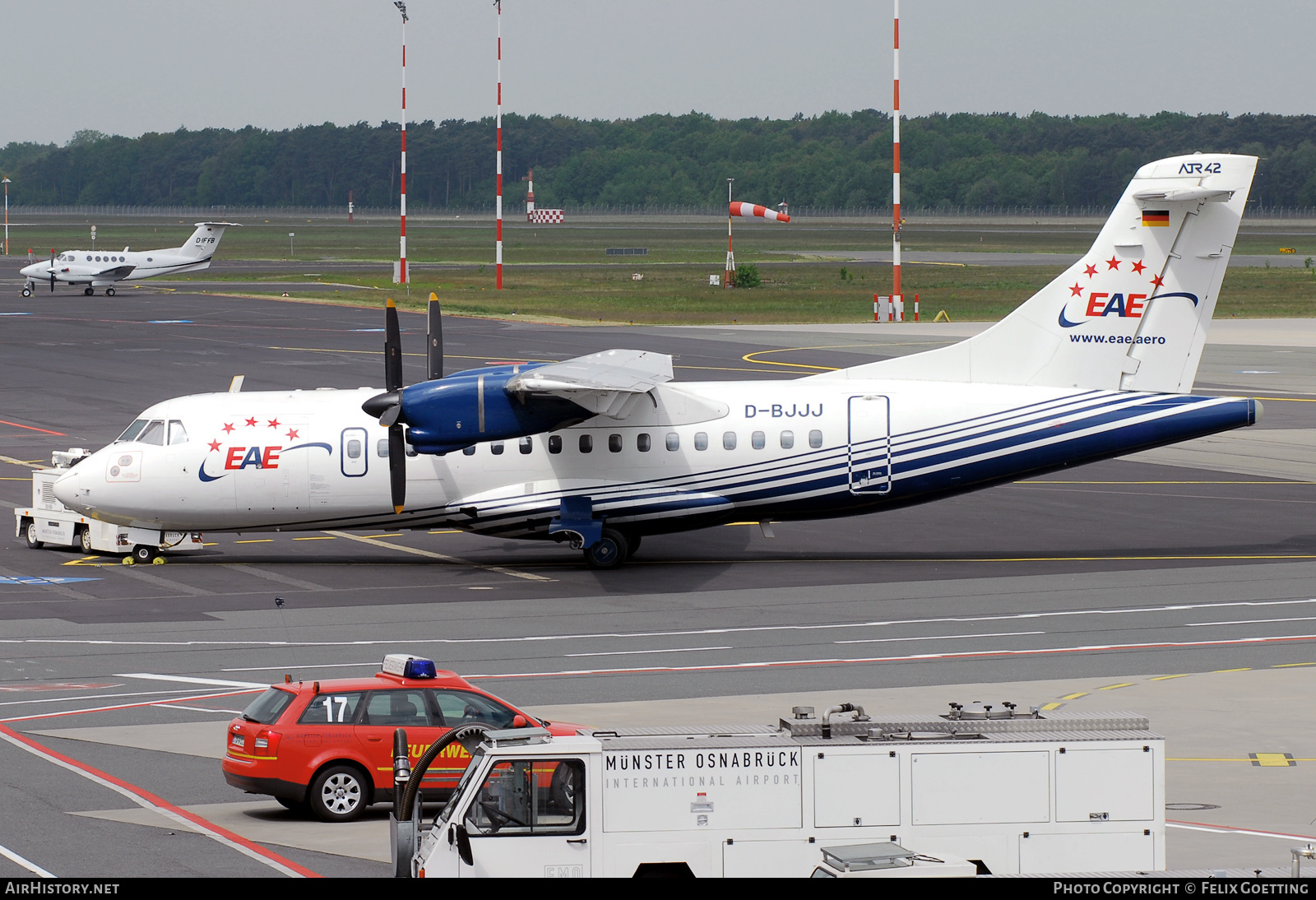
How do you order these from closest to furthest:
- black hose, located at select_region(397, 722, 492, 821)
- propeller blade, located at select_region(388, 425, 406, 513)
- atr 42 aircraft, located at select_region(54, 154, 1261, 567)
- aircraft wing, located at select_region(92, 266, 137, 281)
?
black hose, located at select_region(397, 722, 492, 821), propeller blade, located at select_region(388, 425, 406, 513), atr 42 aircraft, located at select_region(54, 154, 1261, 567), aircraft wing, located at select_region(92, 266, 137, 281)

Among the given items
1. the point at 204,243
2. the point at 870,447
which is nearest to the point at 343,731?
the point at 870,447

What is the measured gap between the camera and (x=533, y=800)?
12828 millimetres

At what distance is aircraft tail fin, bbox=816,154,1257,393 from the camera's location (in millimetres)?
33844

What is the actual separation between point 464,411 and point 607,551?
4998mm

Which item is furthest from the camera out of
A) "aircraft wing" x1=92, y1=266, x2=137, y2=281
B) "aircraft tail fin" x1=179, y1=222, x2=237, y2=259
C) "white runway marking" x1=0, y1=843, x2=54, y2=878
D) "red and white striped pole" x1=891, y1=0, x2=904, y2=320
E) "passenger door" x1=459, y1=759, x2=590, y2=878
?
"aircraft tail fin" x1=179, y1=222, x2=237, y2=259

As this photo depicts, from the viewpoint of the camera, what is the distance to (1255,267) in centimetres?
14488

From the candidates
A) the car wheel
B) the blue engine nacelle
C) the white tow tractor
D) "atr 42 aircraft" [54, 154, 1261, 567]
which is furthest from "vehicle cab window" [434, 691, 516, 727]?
the white tow tractor

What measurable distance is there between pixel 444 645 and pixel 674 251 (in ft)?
528

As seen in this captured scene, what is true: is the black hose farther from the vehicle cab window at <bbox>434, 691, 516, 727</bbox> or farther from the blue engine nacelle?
the blue engine nacelle

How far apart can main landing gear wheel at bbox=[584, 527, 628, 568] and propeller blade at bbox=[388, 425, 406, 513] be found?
439cm

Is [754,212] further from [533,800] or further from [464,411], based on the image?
[533,800]

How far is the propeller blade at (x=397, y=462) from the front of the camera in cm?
3181

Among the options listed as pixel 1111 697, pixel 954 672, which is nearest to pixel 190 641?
pixel 954 672

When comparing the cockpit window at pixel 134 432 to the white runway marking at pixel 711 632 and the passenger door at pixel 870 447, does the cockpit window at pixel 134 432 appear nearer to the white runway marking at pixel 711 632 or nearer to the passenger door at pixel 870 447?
the white runway marking at pixel 711 632
